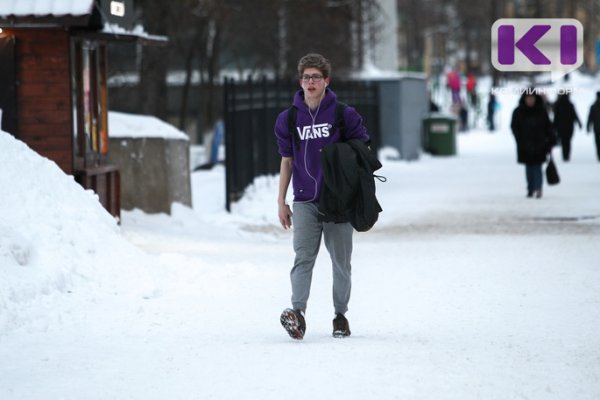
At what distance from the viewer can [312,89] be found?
8094 mm

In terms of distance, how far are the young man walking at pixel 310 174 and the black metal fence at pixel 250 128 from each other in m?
10.5

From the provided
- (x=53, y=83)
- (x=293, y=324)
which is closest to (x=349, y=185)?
(x=293, y=324)

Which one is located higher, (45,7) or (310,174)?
(45,7)

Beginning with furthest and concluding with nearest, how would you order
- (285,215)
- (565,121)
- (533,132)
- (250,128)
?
(565,121)
(250,128)
(533,132)
(285,215)

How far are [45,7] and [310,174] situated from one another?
19.8 feet

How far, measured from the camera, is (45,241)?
10258 millimetres

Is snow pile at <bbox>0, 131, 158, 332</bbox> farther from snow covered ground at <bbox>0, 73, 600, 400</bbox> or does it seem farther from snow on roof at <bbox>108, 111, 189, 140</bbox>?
snow on roof at <bbox>108, 111, 189, 140</bbox>

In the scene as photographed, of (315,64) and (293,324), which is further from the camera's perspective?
(293,324)

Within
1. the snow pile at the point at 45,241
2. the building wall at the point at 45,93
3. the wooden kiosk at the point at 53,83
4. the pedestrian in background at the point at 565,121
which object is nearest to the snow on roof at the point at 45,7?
the wooden kiosk at the point at 53,83

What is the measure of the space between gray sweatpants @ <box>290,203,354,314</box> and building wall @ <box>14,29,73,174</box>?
6416 millimetres

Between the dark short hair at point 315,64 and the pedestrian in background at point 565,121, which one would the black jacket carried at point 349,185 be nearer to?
the dark short hair at point 315,64

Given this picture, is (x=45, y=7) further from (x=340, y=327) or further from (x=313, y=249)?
(x=340, y=327)

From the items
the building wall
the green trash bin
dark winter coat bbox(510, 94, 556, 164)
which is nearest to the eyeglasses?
the building wall

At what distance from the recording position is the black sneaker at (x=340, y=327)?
838cm
